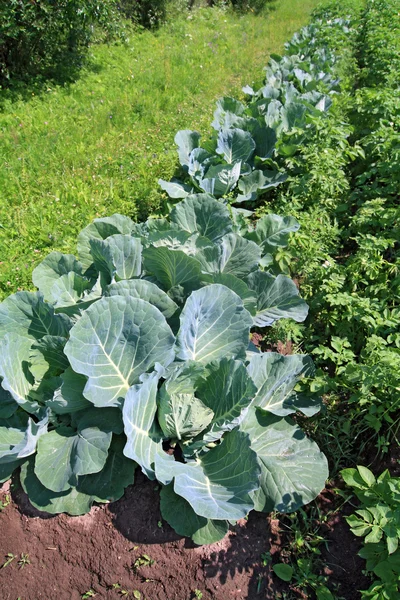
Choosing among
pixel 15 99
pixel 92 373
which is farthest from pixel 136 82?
pixel 92 373

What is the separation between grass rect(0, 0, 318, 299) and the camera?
14.3 ft

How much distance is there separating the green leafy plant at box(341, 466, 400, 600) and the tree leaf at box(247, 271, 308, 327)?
117 centimetres

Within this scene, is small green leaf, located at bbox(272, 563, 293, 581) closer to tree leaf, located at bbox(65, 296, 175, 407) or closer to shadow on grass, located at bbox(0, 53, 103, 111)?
tree leaf, located at bbox(65, 296, 175, 407)

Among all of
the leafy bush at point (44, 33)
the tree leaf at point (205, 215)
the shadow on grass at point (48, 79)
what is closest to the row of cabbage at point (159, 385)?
the tree leaf at point (205, 215)

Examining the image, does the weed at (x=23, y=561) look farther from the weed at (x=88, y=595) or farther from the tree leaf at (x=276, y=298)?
the tree leaf at (x=276, y=298)

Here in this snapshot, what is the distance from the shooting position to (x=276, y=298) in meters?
3.16

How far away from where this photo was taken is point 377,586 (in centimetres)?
188

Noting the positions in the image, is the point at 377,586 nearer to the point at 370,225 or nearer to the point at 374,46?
the point at 370,225

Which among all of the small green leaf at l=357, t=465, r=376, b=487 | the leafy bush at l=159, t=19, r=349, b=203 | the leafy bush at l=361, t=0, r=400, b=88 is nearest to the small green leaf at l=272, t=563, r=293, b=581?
the small green leaf at l=357, t=465, r=376, b=487

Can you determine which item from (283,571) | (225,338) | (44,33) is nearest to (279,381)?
(225,338)

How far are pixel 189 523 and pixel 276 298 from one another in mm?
1578

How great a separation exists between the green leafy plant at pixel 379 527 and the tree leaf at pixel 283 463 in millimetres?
212

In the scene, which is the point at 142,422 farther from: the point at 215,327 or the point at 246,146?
the point at 246,146

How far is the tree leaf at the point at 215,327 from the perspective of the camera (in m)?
2.57
